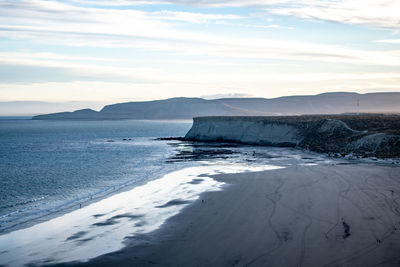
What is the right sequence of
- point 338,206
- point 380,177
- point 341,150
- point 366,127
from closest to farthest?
point 338,206, point 380,177, point 341,150, point 366,127

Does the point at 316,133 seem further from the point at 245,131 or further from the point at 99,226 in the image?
the point at 99,226

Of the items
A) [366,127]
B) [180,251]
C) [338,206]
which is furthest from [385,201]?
[366,127]

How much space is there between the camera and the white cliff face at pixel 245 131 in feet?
200

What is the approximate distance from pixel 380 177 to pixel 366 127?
29.8 meters

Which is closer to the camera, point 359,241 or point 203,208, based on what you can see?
point 359,241

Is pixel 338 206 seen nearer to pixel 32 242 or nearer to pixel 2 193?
pixel 32 242

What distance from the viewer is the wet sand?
39.7 ft

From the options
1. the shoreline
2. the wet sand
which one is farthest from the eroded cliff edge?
the shoreline

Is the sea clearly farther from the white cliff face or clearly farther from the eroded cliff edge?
the white cliff face

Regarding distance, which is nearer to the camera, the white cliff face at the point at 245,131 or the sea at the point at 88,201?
the sea at the point at 88,201

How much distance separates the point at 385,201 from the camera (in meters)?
19.0

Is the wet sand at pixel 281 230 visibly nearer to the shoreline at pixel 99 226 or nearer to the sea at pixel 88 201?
the shoreline at pixel 99 226

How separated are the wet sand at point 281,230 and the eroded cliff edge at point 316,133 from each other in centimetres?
1912

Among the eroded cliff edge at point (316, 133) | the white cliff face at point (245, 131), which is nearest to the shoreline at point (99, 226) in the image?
the eroded cliff edge at point (316, 133)
